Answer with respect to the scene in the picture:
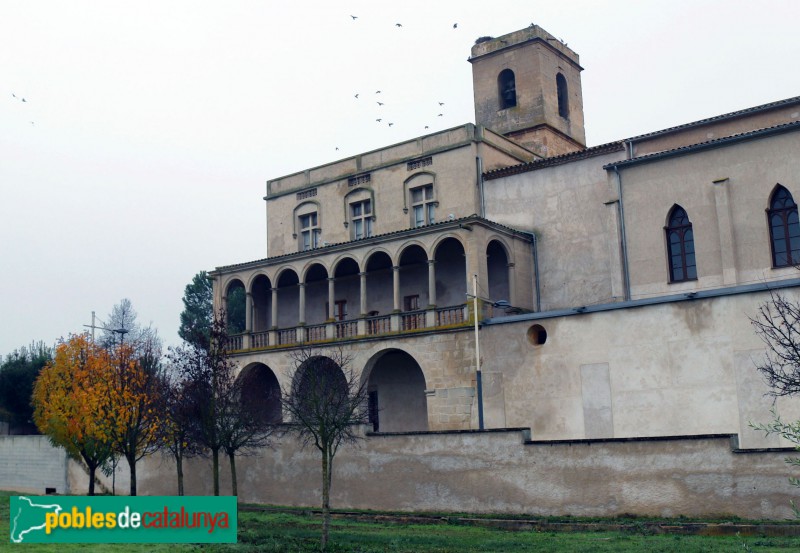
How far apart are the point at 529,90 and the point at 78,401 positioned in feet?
91.7

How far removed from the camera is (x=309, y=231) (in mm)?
48344

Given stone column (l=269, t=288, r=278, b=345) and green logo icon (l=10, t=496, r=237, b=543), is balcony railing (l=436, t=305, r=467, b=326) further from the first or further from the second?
green logo icon (l=10, t=496, r=237, b=543)

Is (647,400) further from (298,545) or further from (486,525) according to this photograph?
(298,545)

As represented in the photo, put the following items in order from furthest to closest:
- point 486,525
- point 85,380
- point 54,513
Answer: point 85,380 → point 486,525 → point 54,513

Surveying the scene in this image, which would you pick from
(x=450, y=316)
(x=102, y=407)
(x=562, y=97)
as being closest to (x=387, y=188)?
(x=450, y=316)

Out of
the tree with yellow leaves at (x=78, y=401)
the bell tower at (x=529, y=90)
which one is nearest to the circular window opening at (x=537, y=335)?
the bell tower at (x=529, y=90)

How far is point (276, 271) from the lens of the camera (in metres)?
44.3

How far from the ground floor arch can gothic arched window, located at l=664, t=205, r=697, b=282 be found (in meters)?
12.1

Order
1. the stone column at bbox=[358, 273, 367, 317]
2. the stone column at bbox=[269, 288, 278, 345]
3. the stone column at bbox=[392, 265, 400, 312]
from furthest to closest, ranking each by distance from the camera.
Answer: the stone column at bbox=[269, 288, 278, 345] → the stone column at bbox=[358, 273, 367, 317] → the stone column at bbox=[392, 265, 400, 312]

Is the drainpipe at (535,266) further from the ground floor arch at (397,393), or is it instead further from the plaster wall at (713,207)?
the ground floor arch at (397,393)

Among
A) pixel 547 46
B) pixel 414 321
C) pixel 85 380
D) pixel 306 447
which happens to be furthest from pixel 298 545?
pixel 547 46

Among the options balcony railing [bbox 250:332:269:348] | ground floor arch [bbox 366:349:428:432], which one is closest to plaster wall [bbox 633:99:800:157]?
ground floor arch [bbox 366:349:428:432]

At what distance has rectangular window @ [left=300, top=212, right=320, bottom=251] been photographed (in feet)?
157

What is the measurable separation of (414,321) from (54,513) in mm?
21431
